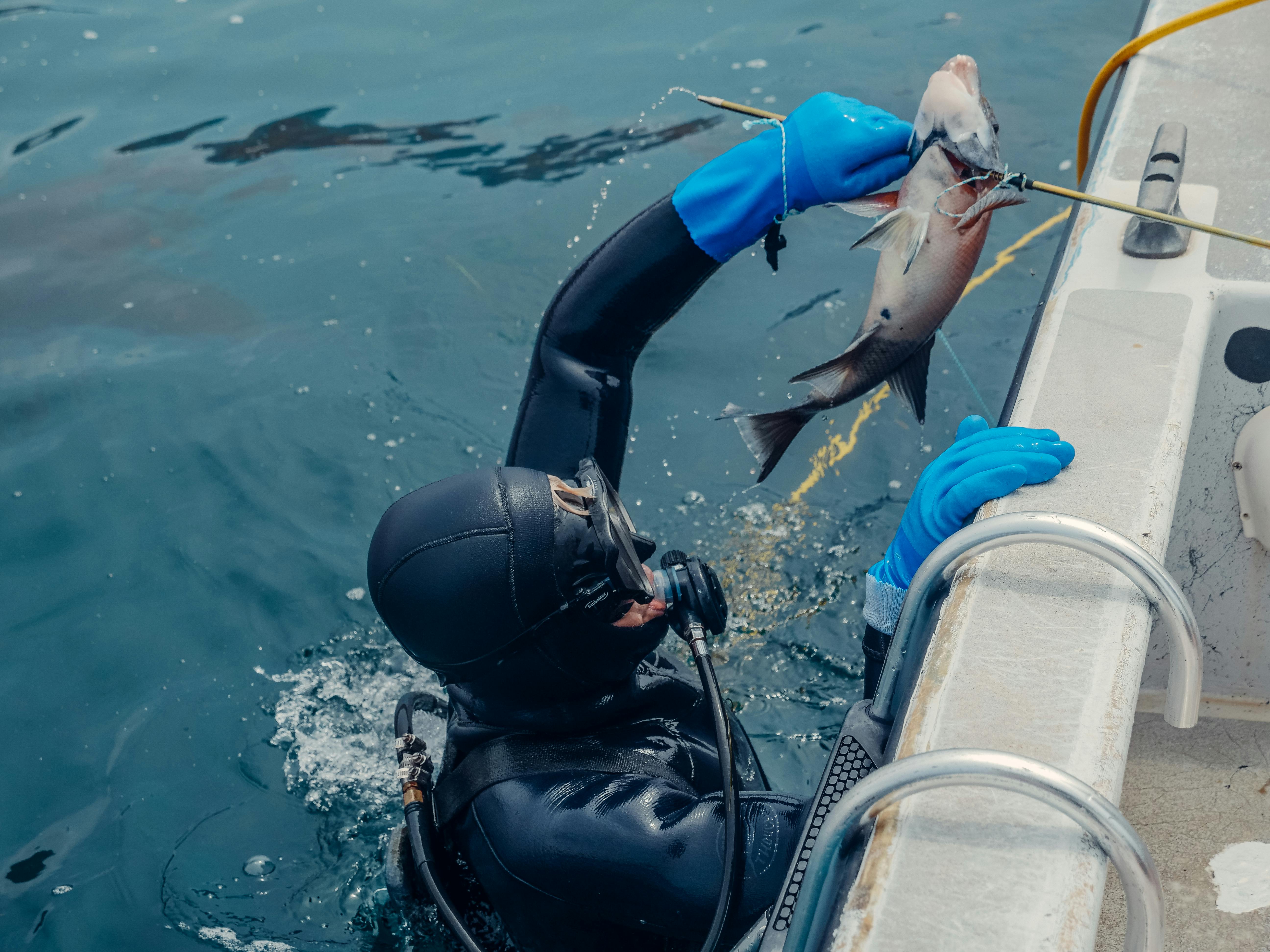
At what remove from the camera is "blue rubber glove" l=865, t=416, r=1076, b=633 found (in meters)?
1.78

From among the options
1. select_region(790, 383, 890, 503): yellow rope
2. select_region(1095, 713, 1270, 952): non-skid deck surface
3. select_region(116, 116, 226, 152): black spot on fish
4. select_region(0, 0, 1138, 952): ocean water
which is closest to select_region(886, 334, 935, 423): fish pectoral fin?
select_region(1095, 713, 1270, 952): non-skid deck surface

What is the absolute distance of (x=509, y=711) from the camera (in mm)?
2209

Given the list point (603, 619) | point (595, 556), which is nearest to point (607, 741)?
→ point (603, 619)

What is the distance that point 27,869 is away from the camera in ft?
9.76

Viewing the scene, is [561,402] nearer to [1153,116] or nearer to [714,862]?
[714,862]

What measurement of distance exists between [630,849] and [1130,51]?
9.87 ft

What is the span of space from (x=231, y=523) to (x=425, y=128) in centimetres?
343

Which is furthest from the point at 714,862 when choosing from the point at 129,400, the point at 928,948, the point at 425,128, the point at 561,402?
the point at 425,128

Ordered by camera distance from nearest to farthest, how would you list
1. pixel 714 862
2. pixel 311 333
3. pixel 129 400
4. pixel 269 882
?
1. pixel 714 862
2. pixel 269 882
3. pixel 129 400
4. pixel 311 333

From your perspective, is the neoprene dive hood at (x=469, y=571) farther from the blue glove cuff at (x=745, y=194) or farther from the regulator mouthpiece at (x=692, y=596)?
the blue glove cuff at (x=745, y=194)

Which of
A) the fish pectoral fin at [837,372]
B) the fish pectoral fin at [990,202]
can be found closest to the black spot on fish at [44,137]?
the fish pectoral fin at [837,372]

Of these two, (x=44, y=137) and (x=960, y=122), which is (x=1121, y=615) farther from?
(x=44, y=137)

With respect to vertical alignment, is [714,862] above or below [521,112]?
below

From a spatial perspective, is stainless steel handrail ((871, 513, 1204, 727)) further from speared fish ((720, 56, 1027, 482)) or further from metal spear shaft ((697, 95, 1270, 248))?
metal spear shaft ((697, 95, 1270, 248))
